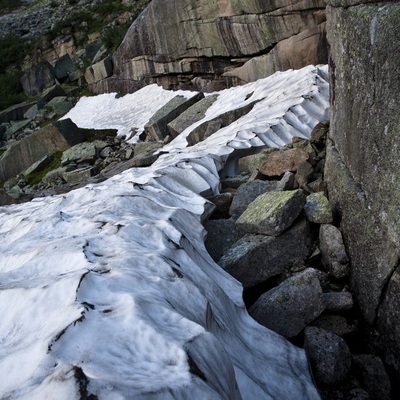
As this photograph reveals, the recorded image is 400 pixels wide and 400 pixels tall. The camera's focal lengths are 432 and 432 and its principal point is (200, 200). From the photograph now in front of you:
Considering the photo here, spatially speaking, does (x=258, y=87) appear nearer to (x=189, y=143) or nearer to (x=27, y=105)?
(x=189, y=143)

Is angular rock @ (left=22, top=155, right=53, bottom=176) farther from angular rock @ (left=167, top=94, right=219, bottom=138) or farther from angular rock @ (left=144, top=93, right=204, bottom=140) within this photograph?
angular rock @ (left=167, top=94, right=219, bottom=138)

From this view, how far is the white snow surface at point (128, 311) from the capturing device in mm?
1888

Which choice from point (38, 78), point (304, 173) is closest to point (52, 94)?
point (38, 78)

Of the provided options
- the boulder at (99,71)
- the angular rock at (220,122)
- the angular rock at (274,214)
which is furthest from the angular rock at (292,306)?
the boulder at (99,71)

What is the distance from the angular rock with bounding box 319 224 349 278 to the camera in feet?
13.2

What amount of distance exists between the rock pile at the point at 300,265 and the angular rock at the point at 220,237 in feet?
0.04

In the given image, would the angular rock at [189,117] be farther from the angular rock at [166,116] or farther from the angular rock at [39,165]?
the angular rock at [39,165]

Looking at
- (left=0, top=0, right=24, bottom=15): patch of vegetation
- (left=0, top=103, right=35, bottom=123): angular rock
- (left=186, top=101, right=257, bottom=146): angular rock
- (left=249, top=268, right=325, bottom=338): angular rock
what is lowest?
(left=0, top=103, right=35, bottom=123): angular rock

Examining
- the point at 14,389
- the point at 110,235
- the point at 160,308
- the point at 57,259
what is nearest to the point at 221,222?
the point at 110,235

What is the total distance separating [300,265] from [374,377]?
56.5 inches

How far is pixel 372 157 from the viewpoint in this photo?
3.42m

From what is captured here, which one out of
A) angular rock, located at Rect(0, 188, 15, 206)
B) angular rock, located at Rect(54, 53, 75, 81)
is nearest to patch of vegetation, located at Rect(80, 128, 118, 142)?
angular rock, located at Rect(0, 188, 15, 206)

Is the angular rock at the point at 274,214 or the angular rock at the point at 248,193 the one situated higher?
the angular rock at the point at 274,214

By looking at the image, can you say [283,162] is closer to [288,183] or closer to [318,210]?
[288,183]
